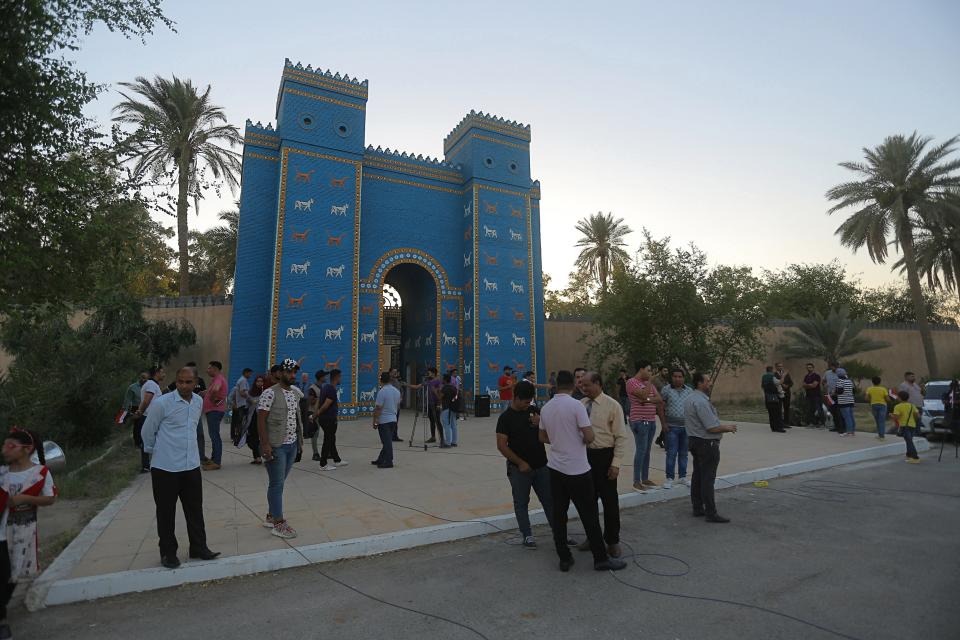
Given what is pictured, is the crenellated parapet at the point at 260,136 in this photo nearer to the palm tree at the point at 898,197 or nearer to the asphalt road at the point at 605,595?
the asphalt road at the point at 605,595

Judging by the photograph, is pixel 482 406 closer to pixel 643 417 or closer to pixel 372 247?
pixel 372 247

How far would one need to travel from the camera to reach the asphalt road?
11.1 feet

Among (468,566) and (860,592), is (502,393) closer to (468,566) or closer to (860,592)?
(468,566)

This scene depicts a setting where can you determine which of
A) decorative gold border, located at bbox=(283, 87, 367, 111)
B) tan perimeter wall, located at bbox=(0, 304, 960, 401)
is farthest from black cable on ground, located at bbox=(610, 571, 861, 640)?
decorative gold border, located at bbox=(283, 87, 367, 111)

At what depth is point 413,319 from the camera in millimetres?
23344

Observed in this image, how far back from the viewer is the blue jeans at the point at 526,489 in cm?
509

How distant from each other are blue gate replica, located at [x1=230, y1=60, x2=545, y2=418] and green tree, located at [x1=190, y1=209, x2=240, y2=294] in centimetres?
1002

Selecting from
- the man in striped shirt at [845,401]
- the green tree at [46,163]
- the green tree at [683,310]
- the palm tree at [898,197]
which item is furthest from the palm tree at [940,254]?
the green tree at [46,163]

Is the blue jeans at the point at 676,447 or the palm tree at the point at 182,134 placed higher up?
the palm tree at the point at 182,134

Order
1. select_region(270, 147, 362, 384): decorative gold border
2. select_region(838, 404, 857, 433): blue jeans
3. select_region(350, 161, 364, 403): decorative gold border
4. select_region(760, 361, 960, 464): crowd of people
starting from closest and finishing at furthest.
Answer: select_region(760, 361, 960, 464): crowd of people
select_region(838, 404, 857, 433): blue jeans
select_region(270, 147, 362, 384): decorative gold border
select_region(350, 161, 364, 403): decorative gold border

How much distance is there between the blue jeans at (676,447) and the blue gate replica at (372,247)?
11.2 metres

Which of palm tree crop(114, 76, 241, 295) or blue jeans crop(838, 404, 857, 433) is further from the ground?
palm tree crop(114, 76, 241, 295)

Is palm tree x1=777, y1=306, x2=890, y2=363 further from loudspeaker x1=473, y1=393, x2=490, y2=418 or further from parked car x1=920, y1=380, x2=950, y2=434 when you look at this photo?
loudspeaker x1=473, y1=393, x2=490, y2=418

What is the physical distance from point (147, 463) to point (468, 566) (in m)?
6.94
